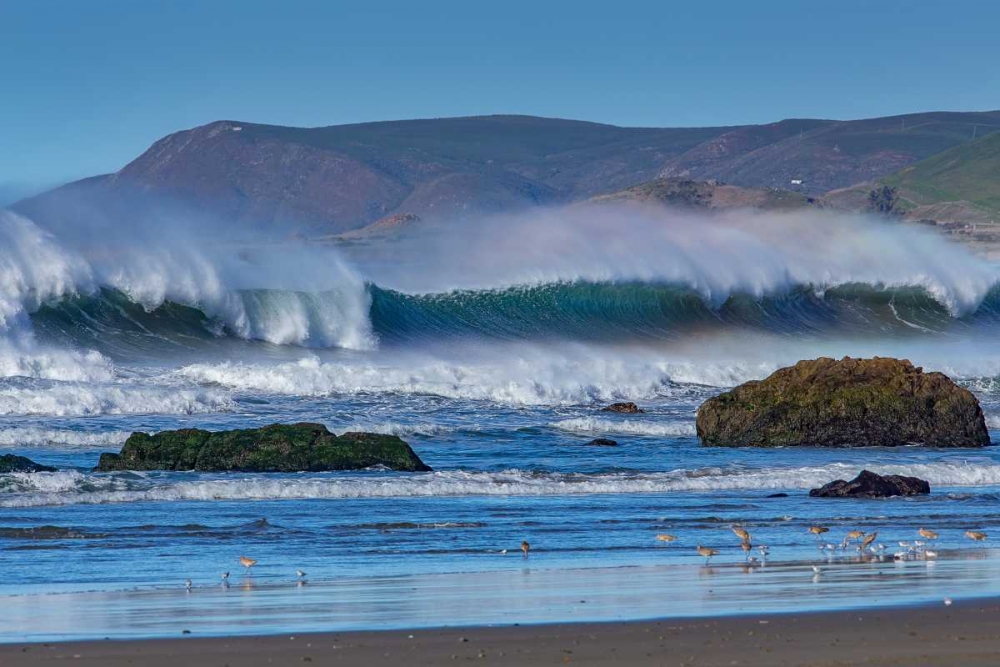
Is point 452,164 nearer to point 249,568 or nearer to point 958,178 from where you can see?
point 958,178

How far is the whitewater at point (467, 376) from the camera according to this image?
34.1 feet

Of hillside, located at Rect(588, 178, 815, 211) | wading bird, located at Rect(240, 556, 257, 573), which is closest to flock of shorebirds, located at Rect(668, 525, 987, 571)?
wading bird, located at Rect(240, 556, 257, 573)

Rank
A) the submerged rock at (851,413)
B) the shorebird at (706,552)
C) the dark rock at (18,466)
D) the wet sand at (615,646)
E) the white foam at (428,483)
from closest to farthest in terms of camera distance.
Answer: the wet sand at (615,646) → the shorebird at (706,552) → the white foam at (428,483) → the dark rock at (18,466) → the submerged rock at (851,413)

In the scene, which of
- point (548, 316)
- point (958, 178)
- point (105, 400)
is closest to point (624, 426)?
point (105, 400)

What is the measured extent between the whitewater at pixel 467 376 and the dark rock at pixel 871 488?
0.77ft

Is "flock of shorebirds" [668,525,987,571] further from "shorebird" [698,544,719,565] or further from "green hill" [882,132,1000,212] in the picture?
"green hill" [882,132,1000,212]

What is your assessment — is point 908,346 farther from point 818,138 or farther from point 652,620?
point 818,138

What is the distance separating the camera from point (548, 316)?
33.9 metres

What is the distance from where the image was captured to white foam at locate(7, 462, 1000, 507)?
Answer: 488 inches

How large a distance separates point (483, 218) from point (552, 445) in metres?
26.3

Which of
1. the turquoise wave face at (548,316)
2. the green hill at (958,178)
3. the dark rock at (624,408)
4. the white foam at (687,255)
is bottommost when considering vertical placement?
the dark rock at (624,408)

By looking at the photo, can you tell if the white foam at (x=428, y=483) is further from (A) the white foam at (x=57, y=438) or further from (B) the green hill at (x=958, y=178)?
(B) the green hill at (x=958, y=178)

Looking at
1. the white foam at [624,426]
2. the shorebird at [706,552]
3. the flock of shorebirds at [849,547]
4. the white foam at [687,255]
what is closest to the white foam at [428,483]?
the flock of shorebirds at [849,547]

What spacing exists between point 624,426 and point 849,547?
9.62 meters
